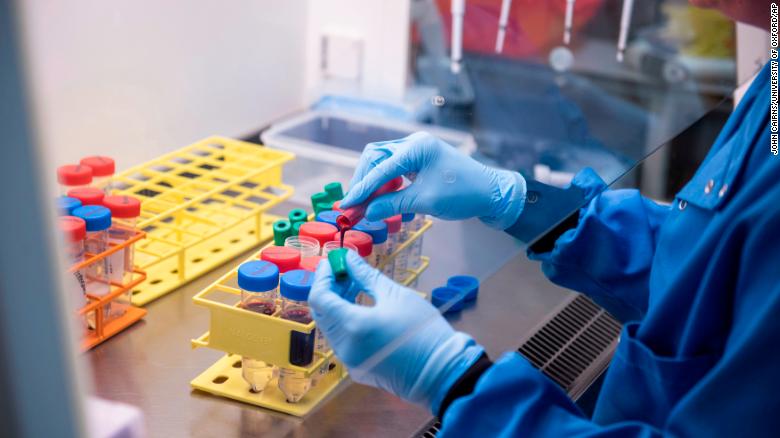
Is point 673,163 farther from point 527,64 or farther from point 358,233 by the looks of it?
point 358,233

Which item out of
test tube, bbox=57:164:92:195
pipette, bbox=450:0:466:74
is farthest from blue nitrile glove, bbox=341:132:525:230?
pipette, bbox=450:0:466:74

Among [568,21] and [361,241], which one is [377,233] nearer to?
[361,241]

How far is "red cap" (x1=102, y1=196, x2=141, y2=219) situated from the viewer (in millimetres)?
1408

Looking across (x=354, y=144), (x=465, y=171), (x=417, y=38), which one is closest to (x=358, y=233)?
(x=465, y=171)

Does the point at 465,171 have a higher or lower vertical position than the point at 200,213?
higher

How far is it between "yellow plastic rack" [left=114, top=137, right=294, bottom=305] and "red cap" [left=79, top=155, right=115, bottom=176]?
57mm

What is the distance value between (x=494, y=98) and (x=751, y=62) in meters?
0.66

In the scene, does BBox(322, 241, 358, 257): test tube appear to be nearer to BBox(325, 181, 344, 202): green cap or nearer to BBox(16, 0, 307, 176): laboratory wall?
BBox(325, 181, 344, 202): green cap

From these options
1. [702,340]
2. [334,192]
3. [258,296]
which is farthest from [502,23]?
[702,340]

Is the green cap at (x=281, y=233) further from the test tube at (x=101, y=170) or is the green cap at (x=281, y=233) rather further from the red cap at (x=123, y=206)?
the test tube at (x=101, y=170)

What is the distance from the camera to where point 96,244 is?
1348 millimetres

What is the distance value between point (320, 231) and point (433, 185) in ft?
0.64

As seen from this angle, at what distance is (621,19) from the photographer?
2.35m

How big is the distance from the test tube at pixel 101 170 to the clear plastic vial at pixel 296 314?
0.53m
